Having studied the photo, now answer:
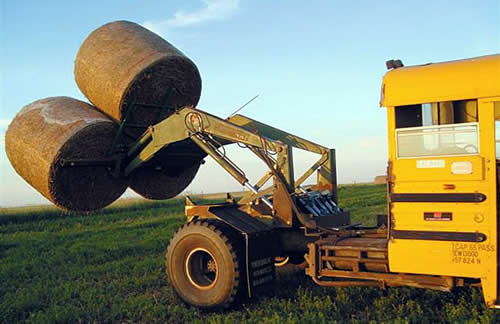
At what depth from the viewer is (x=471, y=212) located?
5.56 meters

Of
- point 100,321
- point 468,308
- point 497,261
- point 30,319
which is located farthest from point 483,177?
point 30,319

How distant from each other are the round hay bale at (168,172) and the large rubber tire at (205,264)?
2688mm

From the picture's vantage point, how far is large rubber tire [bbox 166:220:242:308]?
694 cm

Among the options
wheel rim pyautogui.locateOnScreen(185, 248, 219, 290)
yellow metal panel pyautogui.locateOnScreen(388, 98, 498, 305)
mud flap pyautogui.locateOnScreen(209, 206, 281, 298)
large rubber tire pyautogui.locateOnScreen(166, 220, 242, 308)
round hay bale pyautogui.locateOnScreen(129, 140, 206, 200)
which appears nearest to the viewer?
yellow metal panel pyautogui.locateOnScreen(388, 98, 498, 305)

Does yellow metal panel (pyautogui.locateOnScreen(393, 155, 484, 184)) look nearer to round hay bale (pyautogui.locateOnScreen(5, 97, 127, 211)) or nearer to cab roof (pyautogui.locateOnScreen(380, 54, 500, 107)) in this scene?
cab roof (pyautogui.locateOnScreen(380, 54, 500, 107))

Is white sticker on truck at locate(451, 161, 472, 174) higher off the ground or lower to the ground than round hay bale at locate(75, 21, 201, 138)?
lower

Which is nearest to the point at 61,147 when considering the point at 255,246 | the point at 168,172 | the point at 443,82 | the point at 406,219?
the point at 168,172

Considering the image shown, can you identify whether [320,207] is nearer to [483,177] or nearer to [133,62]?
[483,177]

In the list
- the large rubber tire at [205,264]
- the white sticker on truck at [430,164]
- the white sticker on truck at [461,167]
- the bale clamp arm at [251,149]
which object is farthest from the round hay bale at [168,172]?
the white sticker on truck at [461,167]

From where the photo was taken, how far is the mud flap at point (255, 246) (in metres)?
7.05

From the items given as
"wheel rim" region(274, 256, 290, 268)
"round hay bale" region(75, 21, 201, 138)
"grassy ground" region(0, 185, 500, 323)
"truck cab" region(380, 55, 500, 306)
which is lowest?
"grassy ground" region(0, 185, 500, 323)

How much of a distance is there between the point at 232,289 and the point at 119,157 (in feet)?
13.2

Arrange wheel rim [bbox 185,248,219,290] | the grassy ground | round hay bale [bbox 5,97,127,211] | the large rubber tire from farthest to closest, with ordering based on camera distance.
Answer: round hay bale [bbox 5,97,127,211]
wheel rim [bbox 185,248,219,290]
the large rubber tire
the grassy ground

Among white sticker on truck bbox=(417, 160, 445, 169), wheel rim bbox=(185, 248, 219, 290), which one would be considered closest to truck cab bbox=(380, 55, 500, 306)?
white sticker on truck bbox=(417, 160, 445, 169)
